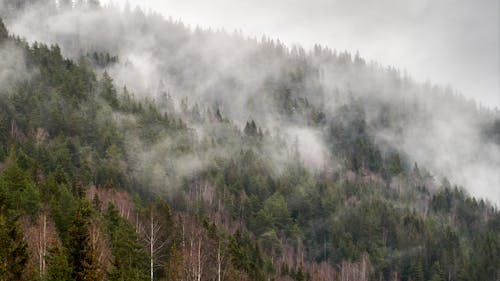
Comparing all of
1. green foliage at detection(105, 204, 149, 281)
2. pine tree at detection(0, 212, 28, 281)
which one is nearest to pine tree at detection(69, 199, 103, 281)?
pine tree at detection(0, 212, 28, 281)

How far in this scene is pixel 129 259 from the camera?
5309 centimetres

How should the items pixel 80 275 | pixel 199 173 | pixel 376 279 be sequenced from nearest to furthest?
1. pixel 80 275
2. pixel 376 279
3. pixel 199 173

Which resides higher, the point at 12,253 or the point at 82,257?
the point at 12,253

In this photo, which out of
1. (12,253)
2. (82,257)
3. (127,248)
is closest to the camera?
(12,253)

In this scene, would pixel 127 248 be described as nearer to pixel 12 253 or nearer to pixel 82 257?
pixel 82 257

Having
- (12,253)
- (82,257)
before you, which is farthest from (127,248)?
(12,253)

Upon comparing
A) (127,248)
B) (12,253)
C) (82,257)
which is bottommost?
(127,248)

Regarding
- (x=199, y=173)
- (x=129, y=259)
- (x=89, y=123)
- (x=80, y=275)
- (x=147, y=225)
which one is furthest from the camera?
(x=199, y=173)

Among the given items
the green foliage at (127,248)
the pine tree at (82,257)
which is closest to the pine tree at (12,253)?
the pine tree at (82,257)

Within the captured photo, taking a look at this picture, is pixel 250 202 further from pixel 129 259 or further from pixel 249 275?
pixel 129 259

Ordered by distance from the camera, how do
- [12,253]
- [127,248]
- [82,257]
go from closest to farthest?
[12,253] < [82,257] < [127,248]

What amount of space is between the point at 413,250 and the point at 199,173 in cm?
7035

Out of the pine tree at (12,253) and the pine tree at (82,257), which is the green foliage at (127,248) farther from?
the pine tree at (12,253)

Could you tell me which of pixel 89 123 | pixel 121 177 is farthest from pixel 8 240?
pixel 89 123
